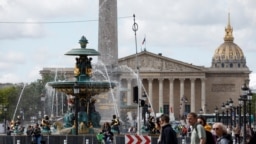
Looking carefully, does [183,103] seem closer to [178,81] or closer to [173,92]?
[173,92]

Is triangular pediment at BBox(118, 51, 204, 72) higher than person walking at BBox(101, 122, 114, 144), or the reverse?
triangular pediment at BBox(118, 51, 204, 72)

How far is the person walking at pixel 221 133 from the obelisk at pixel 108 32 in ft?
250

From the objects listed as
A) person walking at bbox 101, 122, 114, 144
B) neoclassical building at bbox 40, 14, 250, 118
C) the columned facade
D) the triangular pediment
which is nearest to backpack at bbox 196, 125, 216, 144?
person walking at bbox 101, 122, 114, 144

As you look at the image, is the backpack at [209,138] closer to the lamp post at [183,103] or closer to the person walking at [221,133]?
the person walking at [221,133]

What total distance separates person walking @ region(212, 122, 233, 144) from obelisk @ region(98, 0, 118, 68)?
76273 mm

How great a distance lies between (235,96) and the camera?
191125mm

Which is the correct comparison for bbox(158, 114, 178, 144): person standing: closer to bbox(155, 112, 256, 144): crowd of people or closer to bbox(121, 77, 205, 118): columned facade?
bbox(155, 112, 256, 144): crowd of people

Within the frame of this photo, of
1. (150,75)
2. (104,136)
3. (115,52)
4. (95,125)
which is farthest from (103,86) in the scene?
(150,75)

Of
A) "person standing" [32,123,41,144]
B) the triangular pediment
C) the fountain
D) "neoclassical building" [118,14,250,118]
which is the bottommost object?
"person standing" [32,123,41,144]

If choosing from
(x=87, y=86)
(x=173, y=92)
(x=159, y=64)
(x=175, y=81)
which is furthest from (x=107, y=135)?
(x=175, y=81)

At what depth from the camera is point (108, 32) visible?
95.9 metres

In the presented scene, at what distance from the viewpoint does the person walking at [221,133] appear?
1736 cm

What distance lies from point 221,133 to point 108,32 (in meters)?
78.6

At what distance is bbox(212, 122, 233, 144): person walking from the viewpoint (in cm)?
1736
